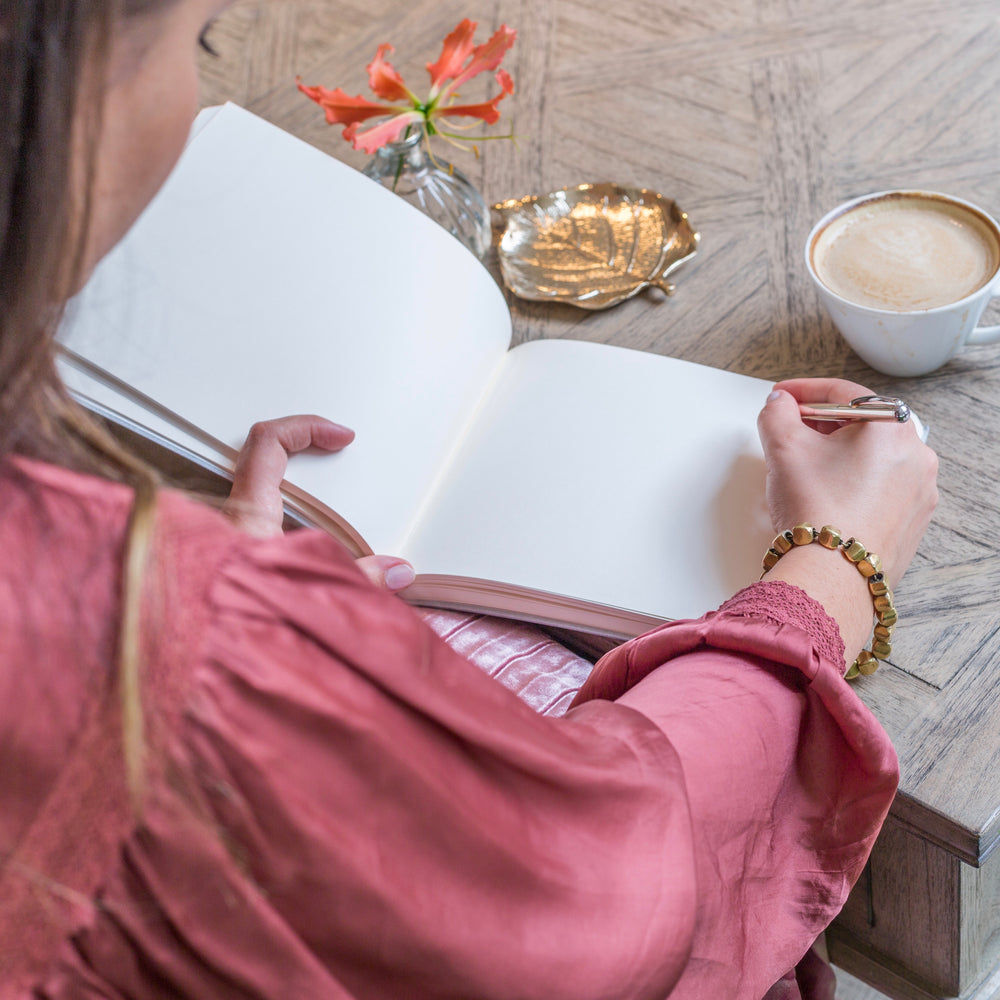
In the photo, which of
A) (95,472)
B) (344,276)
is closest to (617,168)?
(344,276)

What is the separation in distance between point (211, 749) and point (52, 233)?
0.58 feet

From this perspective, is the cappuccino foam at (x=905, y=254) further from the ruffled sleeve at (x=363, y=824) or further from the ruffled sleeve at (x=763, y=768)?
the ruffled sleeve at (x=363, y=824)

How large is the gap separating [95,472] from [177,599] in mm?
65

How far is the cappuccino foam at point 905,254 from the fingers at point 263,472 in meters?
0.39

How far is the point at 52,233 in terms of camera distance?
331 mm

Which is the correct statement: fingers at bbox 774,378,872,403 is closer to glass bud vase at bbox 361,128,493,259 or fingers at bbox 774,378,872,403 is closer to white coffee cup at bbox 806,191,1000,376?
white coffee cup at bbox 806,191,1000,376

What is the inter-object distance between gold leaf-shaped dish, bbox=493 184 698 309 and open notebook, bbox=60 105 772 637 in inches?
3.3

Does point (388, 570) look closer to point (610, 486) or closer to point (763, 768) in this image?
point (610, 486)

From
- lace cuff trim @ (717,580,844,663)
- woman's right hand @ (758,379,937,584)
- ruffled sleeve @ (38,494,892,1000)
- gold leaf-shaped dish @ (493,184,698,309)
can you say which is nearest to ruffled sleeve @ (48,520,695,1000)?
ruffled sleeve @ (38,494,892,1000)

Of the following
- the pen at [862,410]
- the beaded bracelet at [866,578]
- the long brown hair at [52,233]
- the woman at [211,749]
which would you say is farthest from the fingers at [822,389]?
the long brown hair at [52,233]

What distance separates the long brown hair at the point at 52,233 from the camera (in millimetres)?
299

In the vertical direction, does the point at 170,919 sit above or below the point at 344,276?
below

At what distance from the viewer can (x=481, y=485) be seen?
717 millimetres

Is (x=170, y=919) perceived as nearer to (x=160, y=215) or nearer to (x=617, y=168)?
(x=160, y=215)
